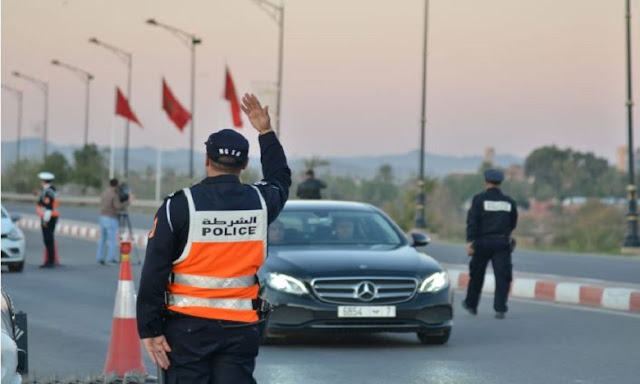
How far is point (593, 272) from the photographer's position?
1110 inches

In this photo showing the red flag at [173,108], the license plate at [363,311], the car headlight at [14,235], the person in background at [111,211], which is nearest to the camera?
the license plate at [363,311]

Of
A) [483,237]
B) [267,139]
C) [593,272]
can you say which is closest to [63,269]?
[593,272]

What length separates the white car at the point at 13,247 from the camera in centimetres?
2569

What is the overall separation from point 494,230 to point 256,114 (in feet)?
34.7

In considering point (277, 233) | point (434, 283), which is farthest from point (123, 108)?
point (434, 283)

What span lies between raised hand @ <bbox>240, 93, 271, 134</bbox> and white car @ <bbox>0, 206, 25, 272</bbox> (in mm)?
18591

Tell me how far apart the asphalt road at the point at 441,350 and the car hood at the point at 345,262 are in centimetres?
70

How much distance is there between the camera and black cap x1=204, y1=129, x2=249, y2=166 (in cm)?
689

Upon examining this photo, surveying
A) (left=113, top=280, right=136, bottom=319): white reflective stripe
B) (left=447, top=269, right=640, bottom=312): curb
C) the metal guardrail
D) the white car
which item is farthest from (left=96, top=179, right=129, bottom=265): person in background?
the metal guardrail

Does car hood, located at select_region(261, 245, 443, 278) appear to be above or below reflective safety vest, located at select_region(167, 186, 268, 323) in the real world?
below

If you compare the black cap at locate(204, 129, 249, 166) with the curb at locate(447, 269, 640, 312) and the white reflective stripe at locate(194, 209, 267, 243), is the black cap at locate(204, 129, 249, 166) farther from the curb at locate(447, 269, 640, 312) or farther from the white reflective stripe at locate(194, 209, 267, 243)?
the curb at locate(447, 269, 640, 312)

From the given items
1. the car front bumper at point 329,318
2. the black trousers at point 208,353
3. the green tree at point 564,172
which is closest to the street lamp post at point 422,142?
the car front bumper at point 329,318

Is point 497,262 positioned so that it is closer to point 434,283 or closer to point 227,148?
point 434,283

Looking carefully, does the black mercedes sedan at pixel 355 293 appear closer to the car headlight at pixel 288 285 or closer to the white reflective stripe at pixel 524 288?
the car headlight at pixel 288 285
